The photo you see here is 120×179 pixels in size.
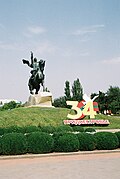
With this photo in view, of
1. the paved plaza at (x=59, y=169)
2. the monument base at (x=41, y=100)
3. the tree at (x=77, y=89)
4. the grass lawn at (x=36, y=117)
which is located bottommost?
the paved plaza at (x=59, y=169)

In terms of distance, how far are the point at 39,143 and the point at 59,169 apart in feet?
10.3

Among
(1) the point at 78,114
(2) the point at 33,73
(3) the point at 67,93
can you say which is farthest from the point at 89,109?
(3) the point at 67,93

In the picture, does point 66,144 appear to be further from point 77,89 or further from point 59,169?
point 77,89

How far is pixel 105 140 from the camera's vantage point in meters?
11.6

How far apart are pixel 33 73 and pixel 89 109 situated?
943 centimetres

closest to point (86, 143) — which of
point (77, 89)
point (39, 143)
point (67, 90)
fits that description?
point (39, 143)

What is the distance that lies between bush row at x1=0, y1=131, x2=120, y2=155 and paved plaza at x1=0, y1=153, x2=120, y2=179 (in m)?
0.79

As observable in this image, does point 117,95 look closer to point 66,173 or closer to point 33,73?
point 33,73

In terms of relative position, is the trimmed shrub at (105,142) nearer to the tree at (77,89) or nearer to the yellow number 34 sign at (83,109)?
the yellow number 34 sign at (83,109)

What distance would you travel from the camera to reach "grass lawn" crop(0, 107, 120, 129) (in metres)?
28.1


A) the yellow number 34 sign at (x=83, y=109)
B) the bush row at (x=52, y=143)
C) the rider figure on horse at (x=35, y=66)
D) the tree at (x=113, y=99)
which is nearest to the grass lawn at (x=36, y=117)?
the yellow number 34 sign at (x=83, y=109)

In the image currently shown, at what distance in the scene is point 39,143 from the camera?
35.6 ft

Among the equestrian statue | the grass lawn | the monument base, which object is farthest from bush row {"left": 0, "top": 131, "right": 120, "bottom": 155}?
the equestrian statue

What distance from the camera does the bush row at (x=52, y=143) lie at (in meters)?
10.6
